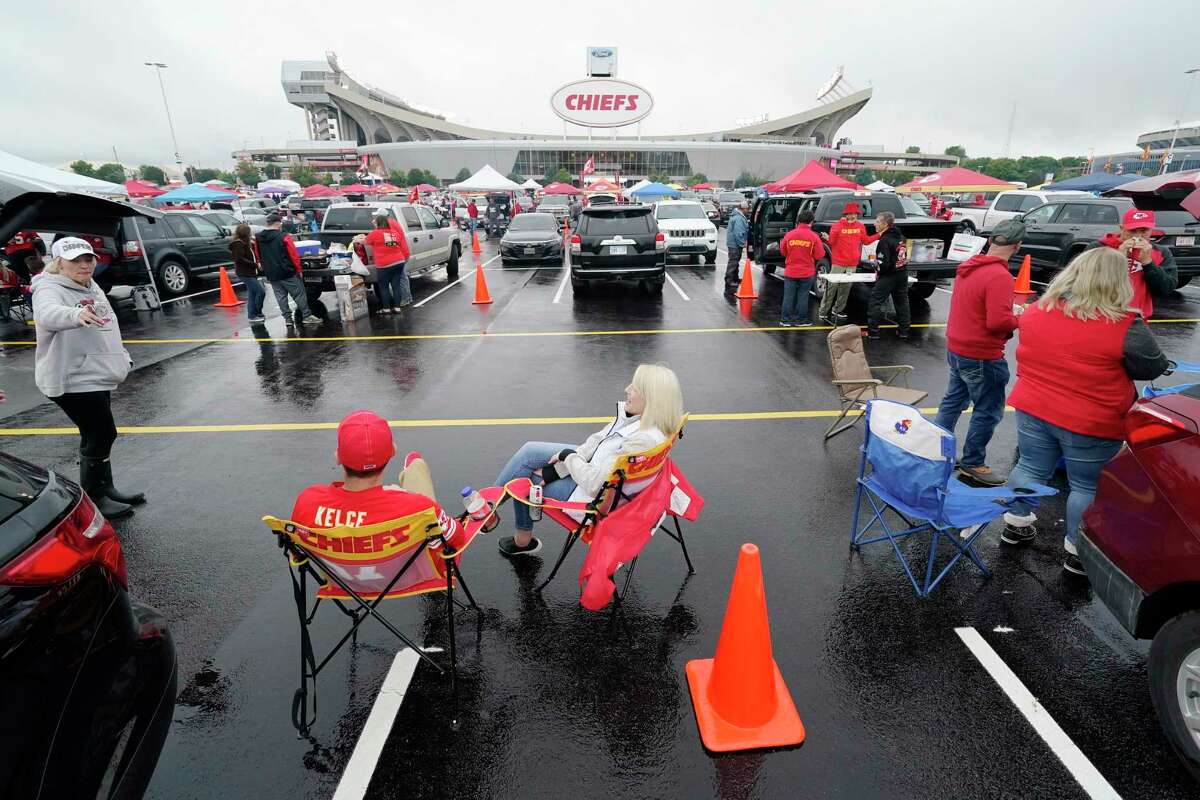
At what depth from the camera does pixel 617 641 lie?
129 inches

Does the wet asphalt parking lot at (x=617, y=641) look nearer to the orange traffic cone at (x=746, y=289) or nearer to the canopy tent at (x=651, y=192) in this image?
the orange traffic cone at (x=746, y=289)

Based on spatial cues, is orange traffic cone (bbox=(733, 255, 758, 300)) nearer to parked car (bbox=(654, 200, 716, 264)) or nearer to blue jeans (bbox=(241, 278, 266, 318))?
parked car (bbox=(654, 200, 716, 264))

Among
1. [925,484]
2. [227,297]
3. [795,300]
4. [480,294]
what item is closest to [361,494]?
[925,484]

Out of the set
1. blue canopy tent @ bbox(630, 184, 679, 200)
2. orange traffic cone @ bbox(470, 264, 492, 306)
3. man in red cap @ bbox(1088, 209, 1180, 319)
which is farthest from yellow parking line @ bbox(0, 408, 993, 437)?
blue canopy tent @ bbox(630, 184, 679, 200)

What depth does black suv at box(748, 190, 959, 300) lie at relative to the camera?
410 inches

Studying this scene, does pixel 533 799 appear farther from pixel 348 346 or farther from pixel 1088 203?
pixel 1088 203

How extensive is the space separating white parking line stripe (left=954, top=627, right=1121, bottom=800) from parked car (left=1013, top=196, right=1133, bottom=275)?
12.2 m

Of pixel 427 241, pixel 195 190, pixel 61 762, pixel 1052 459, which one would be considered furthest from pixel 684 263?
pixel 195 190

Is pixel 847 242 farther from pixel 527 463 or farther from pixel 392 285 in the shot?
pixel 527 463

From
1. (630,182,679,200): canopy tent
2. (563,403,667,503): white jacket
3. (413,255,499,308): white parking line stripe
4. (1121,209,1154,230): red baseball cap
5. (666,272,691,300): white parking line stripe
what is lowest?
(666,272,691,300): white parking line stripe

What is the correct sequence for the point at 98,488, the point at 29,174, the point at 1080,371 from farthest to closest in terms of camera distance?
the point at 29,174, the point at 98,488, the point at 1080,371

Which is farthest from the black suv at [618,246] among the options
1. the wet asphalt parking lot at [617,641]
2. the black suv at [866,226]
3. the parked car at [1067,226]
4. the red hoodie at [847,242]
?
the parked car at [1067,226]

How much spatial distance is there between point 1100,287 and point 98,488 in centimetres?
671

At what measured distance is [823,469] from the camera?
5.18 metres
